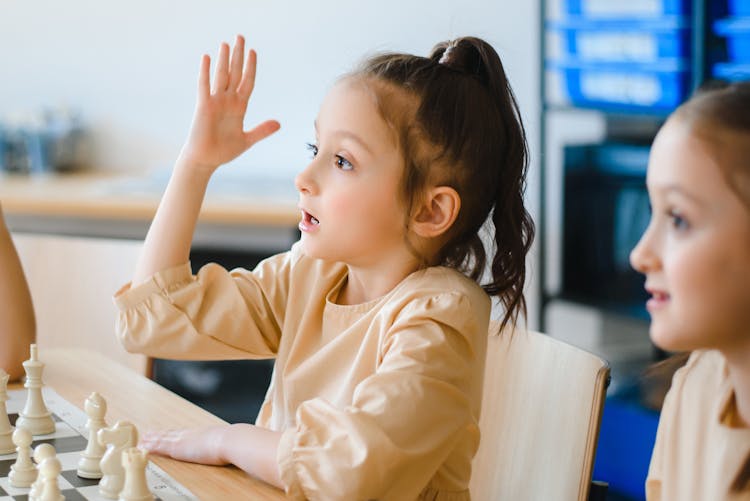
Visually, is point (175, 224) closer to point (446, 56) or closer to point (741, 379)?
point (446, 56)

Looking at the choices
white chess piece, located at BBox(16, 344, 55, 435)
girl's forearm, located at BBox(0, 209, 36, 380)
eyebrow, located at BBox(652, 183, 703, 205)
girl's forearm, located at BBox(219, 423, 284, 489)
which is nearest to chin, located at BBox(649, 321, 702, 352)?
eyebrow, located at BBox(652, 183, 703, 205)

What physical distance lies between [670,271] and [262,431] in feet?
Result: 1.57

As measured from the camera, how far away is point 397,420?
108cm

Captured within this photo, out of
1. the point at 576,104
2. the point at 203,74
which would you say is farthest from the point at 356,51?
the point at 203,74

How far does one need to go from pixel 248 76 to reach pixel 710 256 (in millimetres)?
754

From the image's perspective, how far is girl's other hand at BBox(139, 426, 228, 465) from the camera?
1172 millimetres

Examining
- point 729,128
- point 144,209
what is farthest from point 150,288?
point 144,209

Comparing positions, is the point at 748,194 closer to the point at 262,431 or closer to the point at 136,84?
the point at 262,431

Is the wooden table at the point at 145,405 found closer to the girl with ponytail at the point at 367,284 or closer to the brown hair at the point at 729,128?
the girl with ponytail at the point at 367,284

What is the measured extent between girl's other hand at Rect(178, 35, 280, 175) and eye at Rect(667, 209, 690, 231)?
692 millimetres

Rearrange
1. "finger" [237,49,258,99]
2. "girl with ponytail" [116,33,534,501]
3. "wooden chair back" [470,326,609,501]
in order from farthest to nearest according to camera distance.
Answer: "finger" [237,49,258,99], "wooden chair back" [470,326,609,501], "girl with ponytail" [116,33,534,501]

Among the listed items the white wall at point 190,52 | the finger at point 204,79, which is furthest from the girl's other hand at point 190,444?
the white wall at point 190,52

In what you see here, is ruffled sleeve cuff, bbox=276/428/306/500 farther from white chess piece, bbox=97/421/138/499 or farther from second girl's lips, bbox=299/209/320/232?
second girl's lips, bbox=299/209/320/232

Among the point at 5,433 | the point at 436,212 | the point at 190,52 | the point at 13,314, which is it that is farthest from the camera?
the point at 190,52
